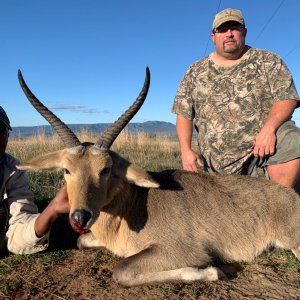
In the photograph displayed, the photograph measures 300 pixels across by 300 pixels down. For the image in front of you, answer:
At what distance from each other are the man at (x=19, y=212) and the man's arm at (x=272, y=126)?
337 centimetres

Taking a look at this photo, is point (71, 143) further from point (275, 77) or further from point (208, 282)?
point (275, 77)

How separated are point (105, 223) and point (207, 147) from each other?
3022mm

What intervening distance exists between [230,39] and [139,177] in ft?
11.4

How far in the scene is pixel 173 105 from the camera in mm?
7957

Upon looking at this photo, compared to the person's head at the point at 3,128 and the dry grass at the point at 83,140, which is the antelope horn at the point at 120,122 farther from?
the dry grass at the point at 83,140

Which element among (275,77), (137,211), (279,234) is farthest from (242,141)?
(137,211)

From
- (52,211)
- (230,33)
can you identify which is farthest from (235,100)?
(52,211)

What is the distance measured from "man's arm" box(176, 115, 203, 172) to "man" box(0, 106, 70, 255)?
112 inches

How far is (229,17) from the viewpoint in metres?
7.09

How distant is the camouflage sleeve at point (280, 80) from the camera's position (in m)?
6.72

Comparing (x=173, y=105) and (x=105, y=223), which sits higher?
(x=173, y=105)

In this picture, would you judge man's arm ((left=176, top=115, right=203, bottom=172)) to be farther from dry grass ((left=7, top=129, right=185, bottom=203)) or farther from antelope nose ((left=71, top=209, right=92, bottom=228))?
antelope nose ((left=71, top=209, right=92, bottom=228))

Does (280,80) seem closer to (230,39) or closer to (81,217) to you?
(230,39)

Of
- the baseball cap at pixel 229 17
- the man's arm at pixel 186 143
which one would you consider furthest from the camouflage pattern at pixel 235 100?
the baseball cap at pixel 229 17
